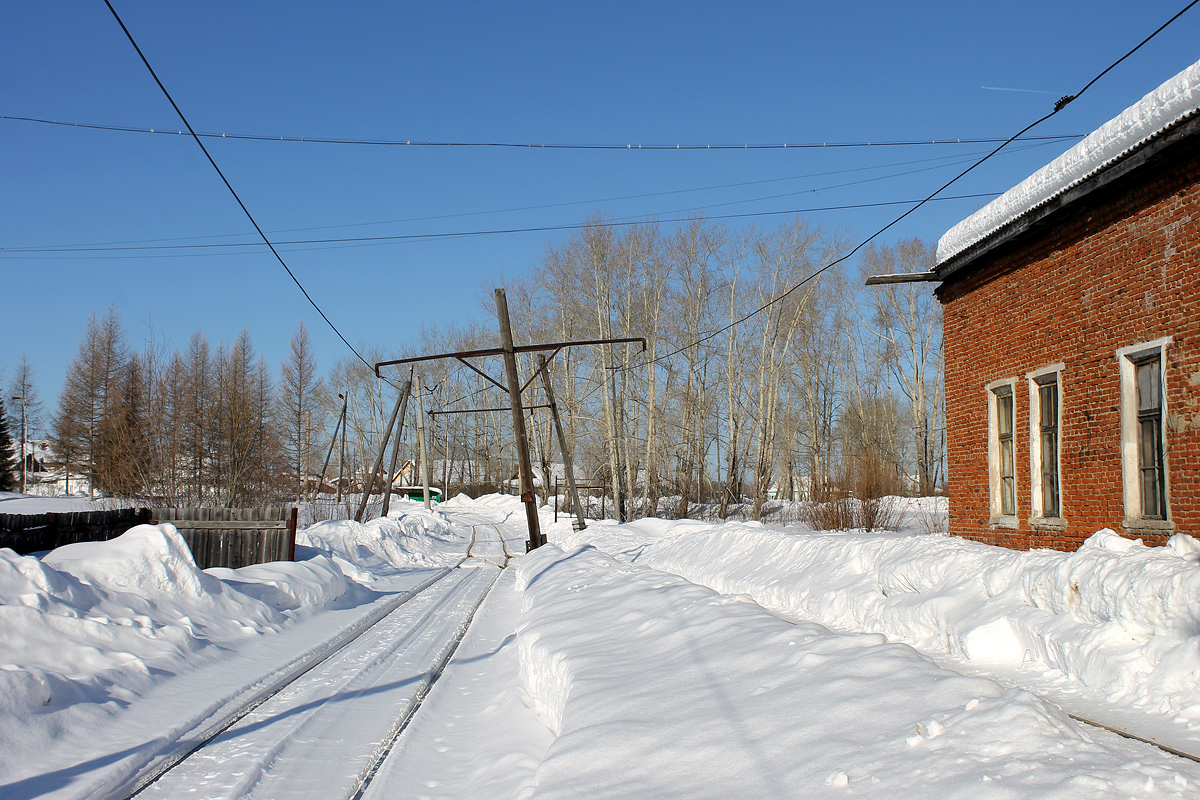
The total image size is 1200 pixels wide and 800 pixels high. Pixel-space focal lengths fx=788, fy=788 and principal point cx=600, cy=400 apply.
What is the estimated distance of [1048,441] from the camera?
11688mm

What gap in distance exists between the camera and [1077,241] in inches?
416

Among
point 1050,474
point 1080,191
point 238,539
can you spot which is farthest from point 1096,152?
point 238,539

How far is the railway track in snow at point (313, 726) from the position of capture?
193 inches

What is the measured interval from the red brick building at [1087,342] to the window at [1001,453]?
2cm

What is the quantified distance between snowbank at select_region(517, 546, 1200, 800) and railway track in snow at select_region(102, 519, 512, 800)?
4.30 ft

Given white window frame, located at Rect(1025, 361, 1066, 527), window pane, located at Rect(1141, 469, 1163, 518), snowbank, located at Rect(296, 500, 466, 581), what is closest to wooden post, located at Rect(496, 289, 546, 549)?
snowbank, located at Rect(296, 500, 466, 581)

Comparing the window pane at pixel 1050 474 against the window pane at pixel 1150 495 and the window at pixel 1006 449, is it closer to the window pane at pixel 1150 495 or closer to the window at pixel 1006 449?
the window at pixel 1006 449

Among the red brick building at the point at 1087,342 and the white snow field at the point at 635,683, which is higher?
the red brick building at the point at 1087,342

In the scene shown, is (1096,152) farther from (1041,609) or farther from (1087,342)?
(1041,609)

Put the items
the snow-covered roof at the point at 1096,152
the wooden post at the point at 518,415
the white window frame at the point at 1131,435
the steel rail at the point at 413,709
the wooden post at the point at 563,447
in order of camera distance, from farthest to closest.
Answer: the wooden post at the point at 563,447
the wooden post at the point at 518,415
the white window frame at the point at 1131,435
the snow-covered roof at the point at 1096,152
the steel rail at the point at 413,709

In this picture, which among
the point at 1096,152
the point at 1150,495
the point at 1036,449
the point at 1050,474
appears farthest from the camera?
the point at 1036,449

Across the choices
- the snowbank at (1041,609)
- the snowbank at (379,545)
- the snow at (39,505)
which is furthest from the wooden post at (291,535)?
the snow at (39,505)

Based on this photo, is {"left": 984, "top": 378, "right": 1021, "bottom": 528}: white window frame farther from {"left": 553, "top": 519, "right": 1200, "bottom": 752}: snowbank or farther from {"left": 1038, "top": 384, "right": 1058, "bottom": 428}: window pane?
{"left": 553, "top": 519, "right": 1200, "bottom": 752}: snowbank

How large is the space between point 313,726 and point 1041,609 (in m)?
6.38
